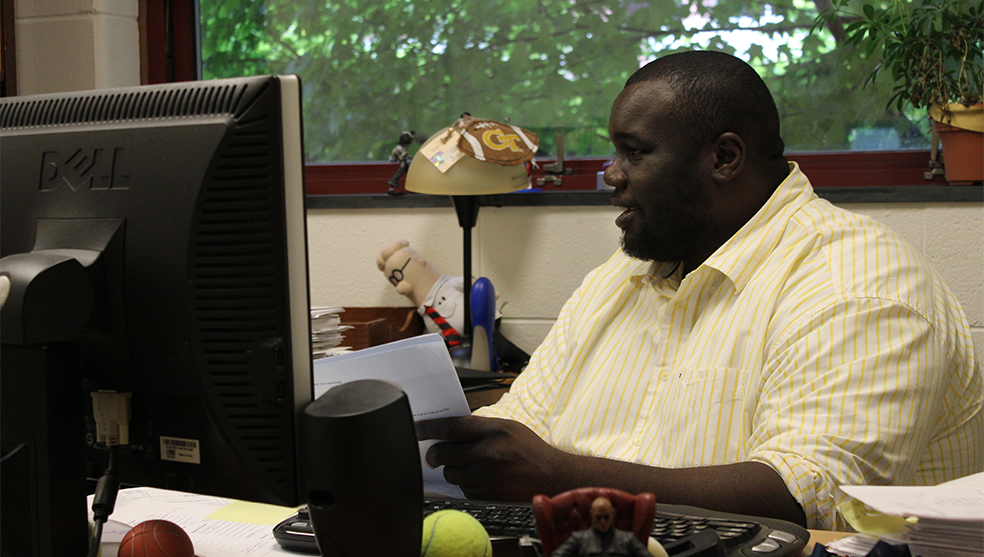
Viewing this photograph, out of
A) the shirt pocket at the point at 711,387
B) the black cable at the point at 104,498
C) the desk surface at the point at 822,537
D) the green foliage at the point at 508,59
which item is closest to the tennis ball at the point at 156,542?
the black cable at the point at 104,498

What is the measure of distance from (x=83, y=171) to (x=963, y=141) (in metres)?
1.80

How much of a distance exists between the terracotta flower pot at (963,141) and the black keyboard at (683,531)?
1.40 metres

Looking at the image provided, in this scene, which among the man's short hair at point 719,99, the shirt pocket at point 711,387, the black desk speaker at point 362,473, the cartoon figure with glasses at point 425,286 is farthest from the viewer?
the cartoon figure with glasses at point 425,286

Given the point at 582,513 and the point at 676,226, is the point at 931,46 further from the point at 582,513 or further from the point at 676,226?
the point at 582,513

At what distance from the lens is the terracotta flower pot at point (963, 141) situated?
5.99 feet

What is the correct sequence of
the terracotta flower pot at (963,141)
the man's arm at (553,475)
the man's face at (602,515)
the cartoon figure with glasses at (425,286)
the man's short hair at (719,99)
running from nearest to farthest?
the man's face at (602,515)
the man's arm at (553,475)
the man's short hair at (719,99)
the terracotta flower pot at (963,141)
the cartoon figure with glasses at (425,286)

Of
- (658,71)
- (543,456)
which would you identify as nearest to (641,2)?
(658,71)

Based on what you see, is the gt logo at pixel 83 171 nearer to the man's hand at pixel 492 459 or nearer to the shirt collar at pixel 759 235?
the man's hand at pixel 492 459

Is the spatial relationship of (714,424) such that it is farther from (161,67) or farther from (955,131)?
(161,67)

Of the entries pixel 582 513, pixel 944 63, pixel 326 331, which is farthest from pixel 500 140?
pixel 582 513

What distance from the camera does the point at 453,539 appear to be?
0.68m

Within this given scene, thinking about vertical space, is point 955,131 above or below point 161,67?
below

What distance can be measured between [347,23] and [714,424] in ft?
5.89

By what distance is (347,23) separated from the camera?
2.50 metres
